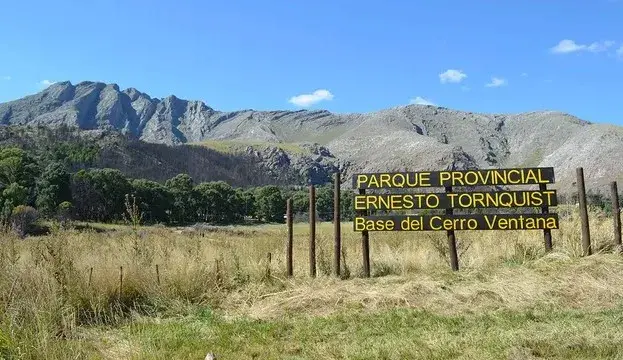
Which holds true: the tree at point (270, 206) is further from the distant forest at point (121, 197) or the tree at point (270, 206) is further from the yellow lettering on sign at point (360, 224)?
the yellow lettering on sign at point (360, 224)

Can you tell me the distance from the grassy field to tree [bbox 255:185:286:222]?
96927mm

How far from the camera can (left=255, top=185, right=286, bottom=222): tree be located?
109 metres

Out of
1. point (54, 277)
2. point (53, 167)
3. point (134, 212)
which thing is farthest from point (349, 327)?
point (53, 167)

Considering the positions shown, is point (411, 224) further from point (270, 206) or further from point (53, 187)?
point (270, 206)

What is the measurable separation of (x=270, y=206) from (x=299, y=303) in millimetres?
101377

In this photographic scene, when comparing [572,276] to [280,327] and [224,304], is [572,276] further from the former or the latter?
[224,304]

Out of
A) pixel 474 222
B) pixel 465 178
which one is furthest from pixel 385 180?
pixel 474 222

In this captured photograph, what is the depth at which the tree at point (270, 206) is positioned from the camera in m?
109

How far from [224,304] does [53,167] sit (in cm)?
8855

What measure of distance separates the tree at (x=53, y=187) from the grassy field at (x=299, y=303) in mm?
77380

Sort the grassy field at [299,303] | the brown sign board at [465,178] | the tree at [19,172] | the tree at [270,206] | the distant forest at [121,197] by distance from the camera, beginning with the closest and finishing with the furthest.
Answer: the grassy field at [299,303] < the brown sign board at [465,178] < the distant forest at [121,197] < the tree at [19,172] < the tree at [270,206]

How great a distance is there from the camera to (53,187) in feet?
271

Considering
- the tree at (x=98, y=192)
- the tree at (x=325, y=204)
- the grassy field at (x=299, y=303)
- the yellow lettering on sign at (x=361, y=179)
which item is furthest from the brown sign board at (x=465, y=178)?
the tree at (x=325, y=204)

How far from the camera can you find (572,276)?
8.95 meters
